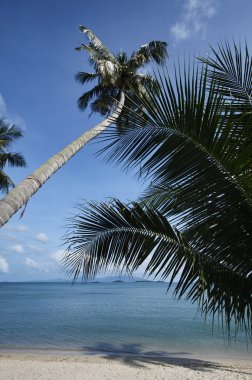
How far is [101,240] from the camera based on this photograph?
3.32 m

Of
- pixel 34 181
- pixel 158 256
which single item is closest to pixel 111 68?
pixel 34 181

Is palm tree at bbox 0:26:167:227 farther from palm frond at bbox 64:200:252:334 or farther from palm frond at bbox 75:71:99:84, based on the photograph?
palm frond at bbox 64:200:252:334

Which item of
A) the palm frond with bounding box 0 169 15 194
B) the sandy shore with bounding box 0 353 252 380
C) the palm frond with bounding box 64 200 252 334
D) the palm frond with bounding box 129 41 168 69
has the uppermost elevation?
the palm frond with bounding box 129 41 168 69

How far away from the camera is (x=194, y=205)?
2.71 m

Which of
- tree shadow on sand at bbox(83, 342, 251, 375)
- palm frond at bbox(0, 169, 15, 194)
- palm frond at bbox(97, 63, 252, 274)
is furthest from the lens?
palm frond at bbox(0, 169, 15, 194)

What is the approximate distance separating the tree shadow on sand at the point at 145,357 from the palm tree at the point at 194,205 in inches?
388

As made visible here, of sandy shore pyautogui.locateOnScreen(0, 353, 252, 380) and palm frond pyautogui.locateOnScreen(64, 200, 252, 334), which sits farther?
sandy shore pyautogui.locateOnScreen(0, 353, 252, 380)

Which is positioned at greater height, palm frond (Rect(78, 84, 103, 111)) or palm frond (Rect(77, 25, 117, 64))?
palm frond (Rect(77, 25, 117, 64))

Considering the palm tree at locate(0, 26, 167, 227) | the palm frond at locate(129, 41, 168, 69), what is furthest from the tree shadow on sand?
the palm frond at locate(129, 41, 168, 69)

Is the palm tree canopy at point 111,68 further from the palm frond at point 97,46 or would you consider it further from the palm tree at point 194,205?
the palm tree at point 194,205

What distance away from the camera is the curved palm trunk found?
3.50 metres

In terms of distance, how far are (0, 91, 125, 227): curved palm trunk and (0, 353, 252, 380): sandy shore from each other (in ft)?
24.2

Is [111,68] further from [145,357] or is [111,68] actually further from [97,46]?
[145,357]

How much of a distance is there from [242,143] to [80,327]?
24.1 m
